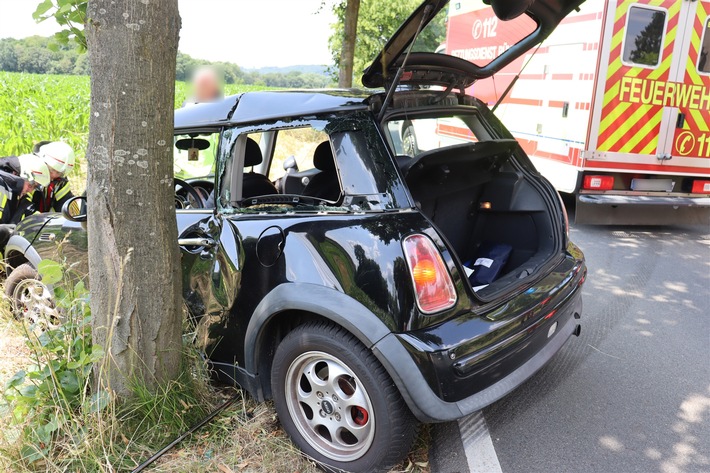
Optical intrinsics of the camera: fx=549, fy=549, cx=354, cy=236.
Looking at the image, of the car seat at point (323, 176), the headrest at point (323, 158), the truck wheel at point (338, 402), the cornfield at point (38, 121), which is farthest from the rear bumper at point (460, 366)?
the cornfield at point (38, 121)

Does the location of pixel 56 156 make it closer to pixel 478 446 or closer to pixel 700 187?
pixel 478 446

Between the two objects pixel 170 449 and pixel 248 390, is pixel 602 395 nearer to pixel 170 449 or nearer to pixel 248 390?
pixel 248 390

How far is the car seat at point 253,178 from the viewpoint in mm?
3186

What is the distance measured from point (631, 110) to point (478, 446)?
5117 mm

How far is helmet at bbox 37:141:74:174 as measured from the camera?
14.6 ft

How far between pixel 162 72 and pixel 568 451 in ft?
8.65

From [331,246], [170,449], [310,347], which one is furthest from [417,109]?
[170,449]

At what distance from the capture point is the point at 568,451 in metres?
2.76

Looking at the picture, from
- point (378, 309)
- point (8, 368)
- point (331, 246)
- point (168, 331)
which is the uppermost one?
point (331, 246)

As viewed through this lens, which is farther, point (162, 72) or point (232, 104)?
point (232, 104)

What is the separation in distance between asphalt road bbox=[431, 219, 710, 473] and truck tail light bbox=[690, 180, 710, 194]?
236cm

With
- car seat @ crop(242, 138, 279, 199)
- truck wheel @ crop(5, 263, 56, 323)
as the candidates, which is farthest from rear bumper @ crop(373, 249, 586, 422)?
truck wheel @ crop(5, 263, 56, 323)

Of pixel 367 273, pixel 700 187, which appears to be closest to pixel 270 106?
pixel 367 273

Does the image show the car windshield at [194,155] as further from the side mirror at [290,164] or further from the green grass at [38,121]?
the green grass at [38,121]
